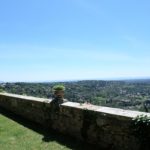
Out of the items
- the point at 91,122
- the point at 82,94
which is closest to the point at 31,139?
the point at 91,122

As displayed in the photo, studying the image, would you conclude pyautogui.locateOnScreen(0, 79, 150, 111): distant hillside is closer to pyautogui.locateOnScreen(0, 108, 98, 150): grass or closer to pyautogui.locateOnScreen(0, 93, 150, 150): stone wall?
pyautogui.locateOnScreen(0, 93, 150, 150): stone wall

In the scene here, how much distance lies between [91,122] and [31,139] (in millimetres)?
1790

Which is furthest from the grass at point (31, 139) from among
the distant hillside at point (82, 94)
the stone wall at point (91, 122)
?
the distant hillside at point (82, 94)

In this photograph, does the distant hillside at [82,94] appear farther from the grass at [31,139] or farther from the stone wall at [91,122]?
the grass at [31,139]

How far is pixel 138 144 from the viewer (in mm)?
6566

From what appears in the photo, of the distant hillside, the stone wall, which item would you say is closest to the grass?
the stone wall

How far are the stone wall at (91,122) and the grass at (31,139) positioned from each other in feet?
0.90

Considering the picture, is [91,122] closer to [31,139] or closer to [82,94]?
[31,139]

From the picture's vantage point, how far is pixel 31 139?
825 cm

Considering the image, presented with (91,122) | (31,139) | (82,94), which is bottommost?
(82,94)

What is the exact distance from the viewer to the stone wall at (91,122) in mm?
6902

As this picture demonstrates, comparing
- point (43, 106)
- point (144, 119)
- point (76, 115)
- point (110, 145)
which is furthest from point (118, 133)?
point (43, 106)

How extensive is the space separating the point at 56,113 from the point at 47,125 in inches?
28.7

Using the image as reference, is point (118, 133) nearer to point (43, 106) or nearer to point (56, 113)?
point (56, 113)
